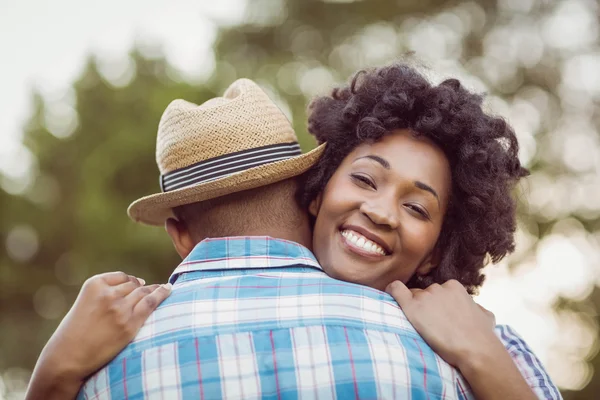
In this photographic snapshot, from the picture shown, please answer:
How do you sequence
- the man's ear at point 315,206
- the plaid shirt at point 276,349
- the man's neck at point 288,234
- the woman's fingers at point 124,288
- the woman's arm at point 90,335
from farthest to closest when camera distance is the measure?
the man's ear at point 315,206 → the man's neck at point 288,234 → the woman's fingers at point 124,288 → the woman's arm at point 90,335 → the plaid shirt at point 276,349

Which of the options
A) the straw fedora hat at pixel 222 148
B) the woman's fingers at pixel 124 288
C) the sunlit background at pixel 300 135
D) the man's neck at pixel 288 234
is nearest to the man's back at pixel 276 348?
the woman's fingers at pixel 124 288

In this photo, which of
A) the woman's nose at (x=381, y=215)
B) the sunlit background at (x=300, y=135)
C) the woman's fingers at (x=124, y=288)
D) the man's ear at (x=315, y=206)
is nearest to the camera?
the woman's fingers at (x=124, y=288)

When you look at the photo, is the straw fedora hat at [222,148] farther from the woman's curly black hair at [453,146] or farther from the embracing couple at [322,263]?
the woman's curly black hair at [453,146]

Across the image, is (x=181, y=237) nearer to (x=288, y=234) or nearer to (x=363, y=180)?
(x=288, y=234)

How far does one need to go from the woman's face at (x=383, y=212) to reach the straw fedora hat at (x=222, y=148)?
0.21m

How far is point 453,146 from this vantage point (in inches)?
117

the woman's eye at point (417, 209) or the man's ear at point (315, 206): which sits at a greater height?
the woman's eye at point (417, 209)

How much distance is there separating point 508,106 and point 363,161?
42.2ft

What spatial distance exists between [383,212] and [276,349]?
2.58 feet

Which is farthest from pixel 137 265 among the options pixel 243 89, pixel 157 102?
pixel 243 89

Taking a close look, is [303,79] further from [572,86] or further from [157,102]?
[572,86]

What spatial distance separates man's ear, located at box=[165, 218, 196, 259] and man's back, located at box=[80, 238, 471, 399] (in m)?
0.44

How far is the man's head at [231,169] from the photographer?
2.62 metres

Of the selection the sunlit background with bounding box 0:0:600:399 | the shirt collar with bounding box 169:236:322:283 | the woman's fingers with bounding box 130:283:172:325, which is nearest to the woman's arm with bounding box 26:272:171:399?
the woman's fingers with bounding box 130:283:172:325
